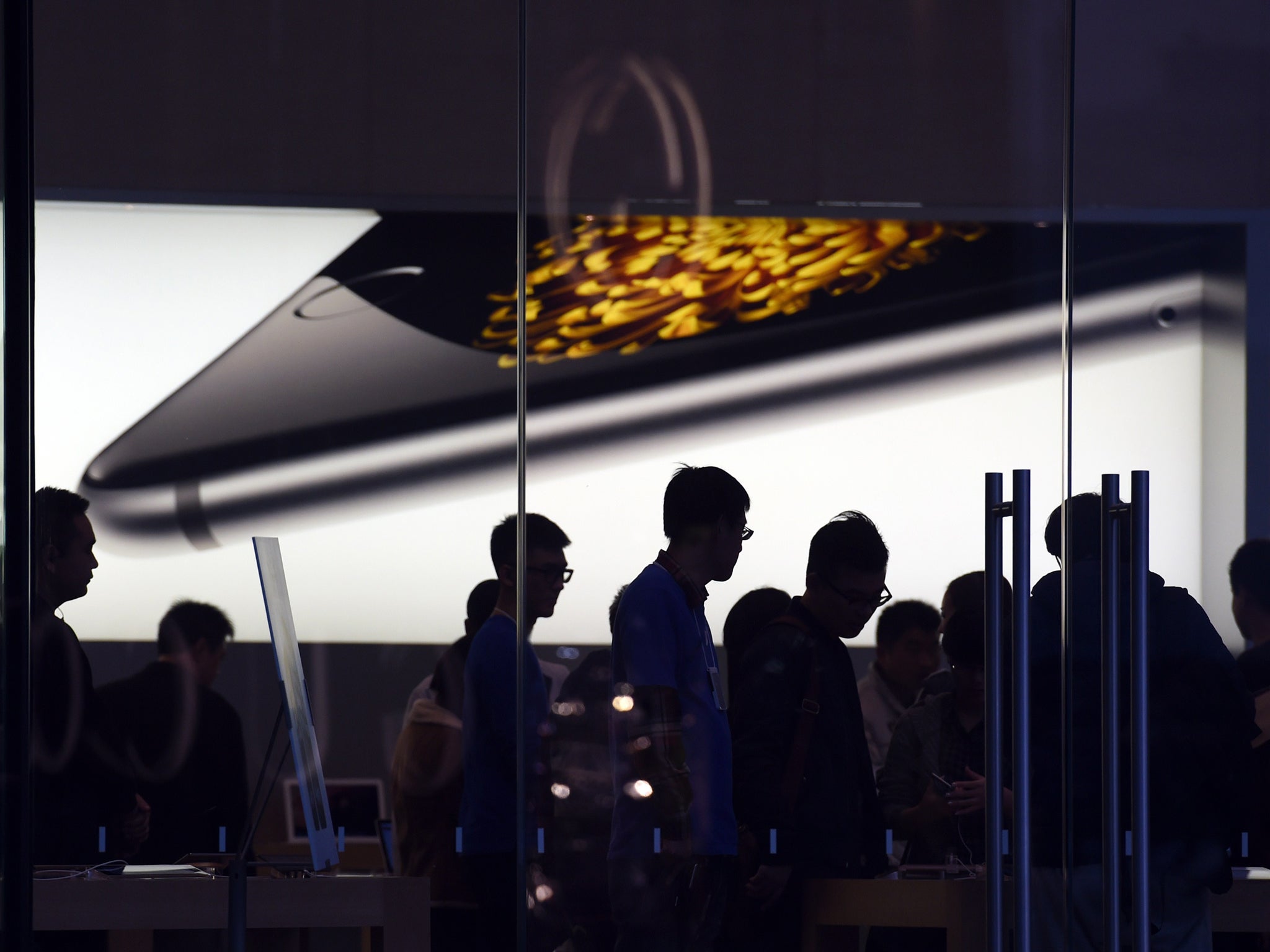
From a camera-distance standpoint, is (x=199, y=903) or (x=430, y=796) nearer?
(x=199, y=903)

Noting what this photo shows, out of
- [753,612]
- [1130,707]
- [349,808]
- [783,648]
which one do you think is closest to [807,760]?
[783,648]

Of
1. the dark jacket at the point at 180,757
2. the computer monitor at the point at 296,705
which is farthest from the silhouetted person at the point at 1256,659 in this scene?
the dark jacket at the point at 180,757

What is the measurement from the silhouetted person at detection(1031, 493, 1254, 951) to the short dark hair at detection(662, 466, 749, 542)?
29.6 inches

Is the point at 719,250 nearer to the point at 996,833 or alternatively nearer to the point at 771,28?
Answer: the point at 771,28

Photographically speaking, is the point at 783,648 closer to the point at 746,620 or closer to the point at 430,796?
the point at 746,620

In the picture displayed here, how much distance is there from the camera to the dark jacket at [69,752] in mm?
3777

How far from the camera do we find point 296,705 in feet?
11.7

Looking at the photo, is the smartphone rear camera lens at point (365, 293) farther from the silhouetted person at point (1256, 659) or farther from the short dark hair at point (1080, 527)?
the silhouetted person at point (1256, 659)

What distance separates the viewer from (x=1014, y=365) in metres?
3.94

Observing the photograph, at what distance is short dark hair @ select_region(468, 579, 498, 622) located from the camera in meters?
3.78

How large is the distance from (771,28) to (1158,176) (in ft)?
3.33

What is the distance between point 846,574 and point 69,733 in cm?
183

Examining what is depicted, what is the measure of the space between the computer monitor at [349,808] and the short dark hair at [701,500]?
90 cm

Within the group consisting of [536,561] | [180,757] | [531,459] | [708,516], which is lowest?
[180,757]
